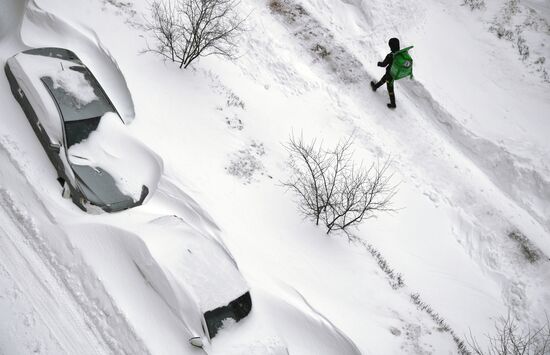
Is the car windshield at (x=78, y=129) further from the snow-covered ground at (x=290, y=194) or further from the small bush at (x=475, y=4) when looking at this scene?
the small bush at (x=475, y=4)

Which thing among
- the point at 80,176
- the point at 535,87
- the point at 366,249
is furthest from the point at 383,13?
the point at 80,176

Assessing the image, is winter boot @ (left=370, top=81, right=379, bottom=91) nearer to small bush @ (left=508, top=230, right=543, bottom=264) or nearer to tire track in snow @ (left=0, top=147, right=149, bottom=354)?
small bush @ (left=508, top=230, right=543, bottom=264)

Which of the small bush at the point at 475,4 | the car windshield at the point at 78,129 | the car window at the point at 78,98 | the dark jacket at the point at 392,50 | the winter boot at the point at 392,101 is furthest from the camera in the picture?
the small bush at the point at 475,4

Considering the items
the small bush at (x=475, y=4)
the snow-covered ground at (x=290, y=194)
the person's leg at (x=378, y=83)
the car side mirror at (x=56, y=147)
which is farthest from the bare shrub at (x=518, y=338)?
the small bush at (x=475, y=4)

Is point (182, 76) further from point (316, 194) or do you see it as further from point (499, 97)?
point (499, 97)

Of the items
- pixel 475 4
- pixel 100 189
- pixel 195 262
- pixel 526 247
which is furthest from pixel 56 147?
pixel 475 4

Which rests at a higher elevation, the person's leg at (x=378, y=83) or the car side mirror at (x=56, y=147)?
the person's leg at (x=378, y=83)

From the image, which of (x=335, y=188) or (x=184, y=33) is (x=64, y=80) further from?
(x=335, y=188)
